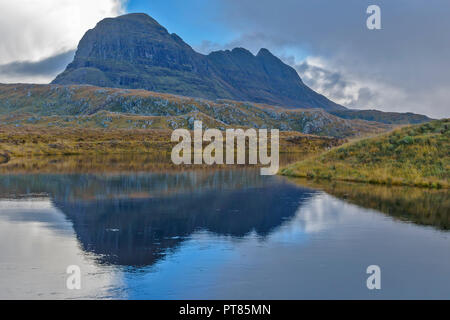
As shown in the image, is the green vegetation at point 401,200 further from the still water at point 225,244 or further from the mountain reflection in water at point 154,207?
the mountain reflection in water at point 154,207

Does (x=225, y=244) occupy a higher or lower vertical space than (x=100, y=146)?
lower

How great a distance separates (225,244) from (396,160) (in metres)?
28.1

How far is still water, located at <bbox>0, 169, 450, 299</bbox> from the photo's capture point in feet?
41.8

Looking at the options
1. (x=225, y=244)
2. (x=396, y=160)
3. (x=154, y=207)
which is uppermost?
(x=396, y=160)

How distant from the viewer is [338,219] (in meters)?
23.1

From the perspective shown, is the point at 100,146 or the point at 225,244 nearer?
the point at 225,244

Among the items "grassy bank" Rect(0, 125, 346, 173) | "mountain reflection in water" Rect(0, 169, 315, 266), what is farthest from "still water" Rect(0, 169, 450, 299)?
"grassy bank" Rect(0, 125, 346, 173)

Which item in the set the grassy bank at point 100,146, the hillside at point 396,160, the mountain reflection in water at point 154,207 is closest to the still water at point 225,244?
the mountain reflection in water at point 154,207

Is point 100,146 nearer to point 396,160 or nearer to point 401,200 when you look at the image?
point 396,160

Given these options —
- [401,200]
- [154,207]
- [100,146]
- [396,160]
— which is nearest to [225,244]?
[154,207]

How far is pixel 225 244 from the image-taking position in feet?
58.3

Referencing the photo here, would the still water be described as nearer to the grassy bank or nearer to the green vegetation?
the green vegetation

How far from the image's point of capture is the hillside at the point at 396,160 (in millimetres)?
37156
